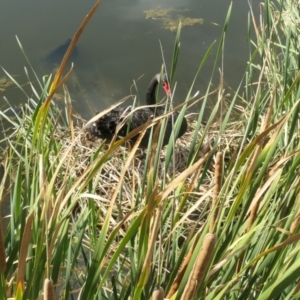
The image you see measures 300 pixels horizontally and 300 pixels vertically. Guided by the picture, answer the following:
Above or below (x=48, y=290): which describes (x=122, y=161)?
below

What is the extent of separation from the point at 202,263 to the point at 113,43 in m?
2.06

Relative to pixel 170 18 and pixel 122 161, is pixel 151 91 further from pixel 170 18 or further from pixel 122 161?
pixel 170 18

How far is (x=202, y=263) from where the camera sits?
1.53ft

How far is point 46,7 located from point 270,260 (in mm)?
2269

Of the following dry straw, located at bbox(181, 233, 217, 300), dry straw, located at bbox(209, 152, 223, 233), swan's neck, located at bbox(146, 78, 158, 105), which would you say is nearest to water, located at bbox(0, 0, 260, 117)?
swan's neck, located at bbox(146, 78, 158, 105)

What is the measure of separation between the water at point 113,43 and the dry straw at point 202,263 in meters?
1.63

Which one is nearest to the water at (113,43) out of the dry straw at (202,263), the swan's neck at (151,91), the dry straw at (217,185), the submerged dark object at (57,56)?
the submerged dark object at (57,56)

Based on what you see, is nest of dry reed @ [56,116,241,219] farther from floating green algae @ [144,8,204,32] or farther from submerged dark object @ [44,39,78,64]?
floating green algae @ [144,8,204,32]

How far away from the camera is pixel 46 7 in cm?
270

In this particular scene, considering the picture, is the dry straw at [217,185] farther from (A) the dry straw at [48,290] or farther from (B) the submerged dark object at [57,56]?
(B) the submerged dark object at [57,56]

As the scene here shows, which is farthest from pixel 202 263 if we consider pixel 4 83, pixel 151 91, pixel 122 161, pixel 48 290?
pixel 4 83

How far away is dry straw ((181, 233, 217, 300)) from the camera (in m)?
0.44

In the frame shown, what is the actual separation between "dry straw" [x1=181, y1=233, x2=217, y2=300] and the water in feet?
5.33

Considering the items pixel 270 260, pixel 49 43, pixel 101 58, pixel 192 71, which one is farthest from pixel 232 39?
pixel 270 260
